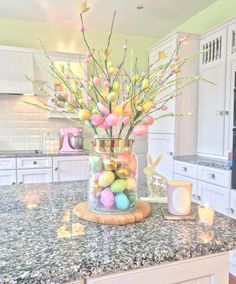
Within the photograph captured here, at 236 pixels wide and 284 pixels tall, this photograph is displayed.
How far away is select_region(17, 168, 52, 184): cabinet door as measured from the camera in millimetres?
3100

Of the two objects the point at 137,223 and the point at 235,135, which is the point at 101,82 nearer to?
the point at 137,223

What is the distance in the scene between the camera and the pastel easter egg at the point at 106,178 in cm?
101

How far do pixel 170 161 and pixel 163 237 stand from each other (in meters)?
2.28

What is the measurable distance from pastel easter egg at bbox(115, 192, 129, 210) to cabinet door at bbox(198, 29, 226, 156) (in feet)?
6.62

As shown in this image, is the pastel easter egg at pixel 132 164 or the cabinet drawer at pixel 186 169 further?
the cabinet drawer at pixel 186 169

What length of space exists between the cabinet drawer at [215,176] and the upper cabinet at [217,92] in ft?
1.16

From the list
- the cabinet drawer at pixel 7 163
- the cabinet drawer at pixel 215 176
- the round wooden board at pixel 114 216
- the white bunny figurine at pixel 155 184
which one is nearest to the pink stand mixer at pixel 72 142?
the cabinet drawer at pixel 7 163

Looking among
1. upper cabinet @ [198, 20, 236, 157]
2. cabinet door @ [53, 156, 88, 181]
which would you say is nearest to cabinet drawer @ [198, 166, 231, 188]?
upper cabinet @ [198, 20, 236, 157]

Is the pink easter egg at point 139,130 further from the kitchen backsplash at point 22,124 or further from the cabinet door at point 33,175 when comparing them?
the kitchen backsplash at point 22,124

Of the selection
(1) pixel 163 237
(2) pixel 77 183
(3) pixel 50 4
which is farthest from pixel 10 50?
(1) pixel 163 237

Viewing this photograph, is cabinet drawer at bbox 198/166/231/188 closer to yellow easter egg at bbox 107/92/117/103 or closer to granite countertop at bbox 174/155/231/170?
granite countertop at bbox 174/155/231/170

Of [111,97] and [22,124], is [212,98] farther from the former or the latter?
[22,124]

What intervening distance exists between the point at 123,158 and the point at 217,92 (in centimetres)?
210

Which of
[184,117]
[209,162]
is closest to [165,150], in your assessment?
[184,117]
